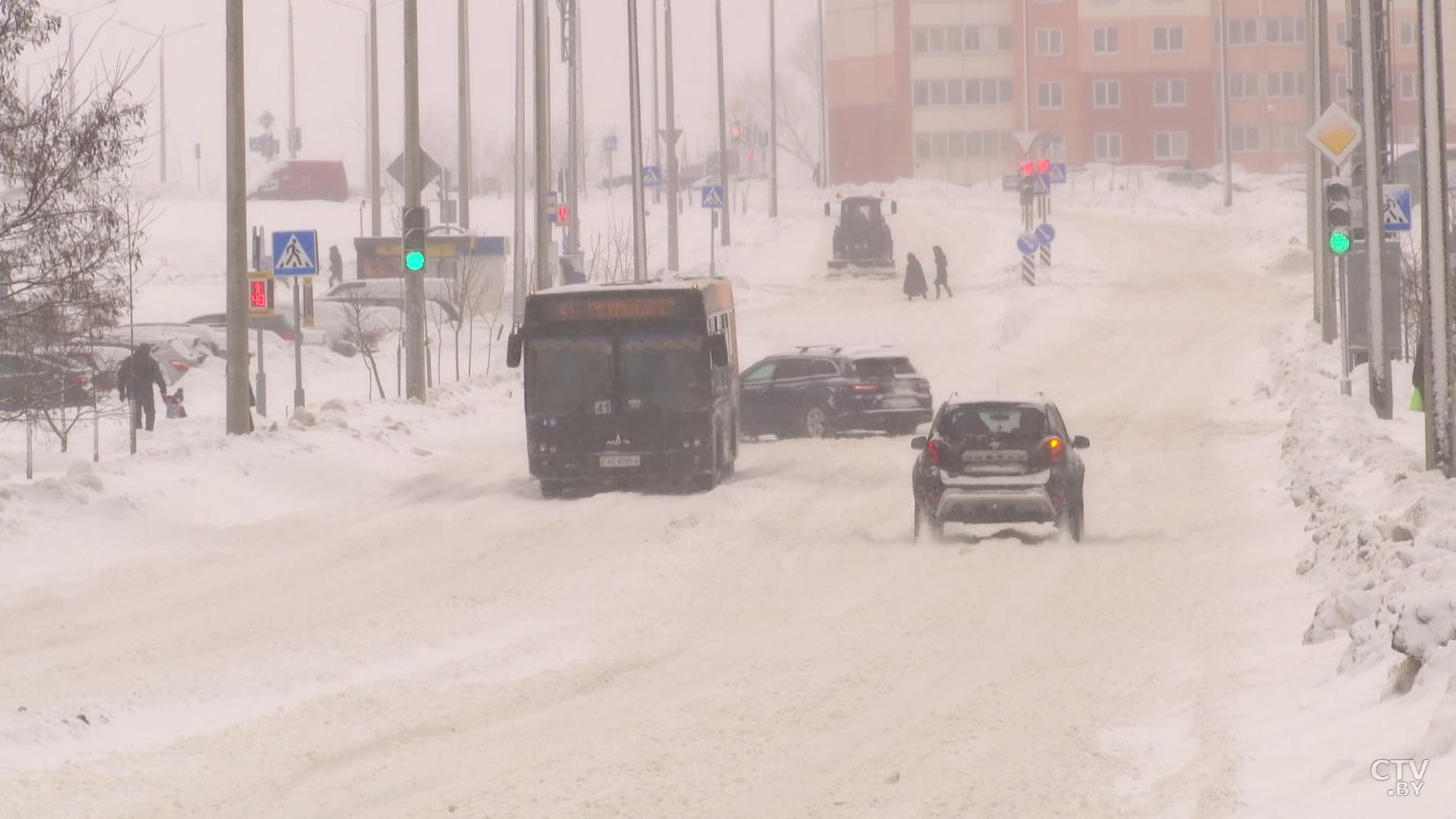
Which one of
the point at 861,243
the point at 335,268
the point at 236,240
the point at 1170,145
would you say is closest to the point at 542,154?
the point at 236,240

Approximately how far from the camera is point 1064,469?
20109 mm

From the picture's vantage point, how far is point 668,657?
14.0m

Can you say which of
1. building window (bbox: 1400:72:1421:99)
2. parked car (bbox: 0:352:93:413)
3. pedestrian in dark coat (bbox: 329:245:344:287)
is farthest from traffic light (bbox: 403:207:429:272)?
building window (bbox: 1400:72:1421:99)

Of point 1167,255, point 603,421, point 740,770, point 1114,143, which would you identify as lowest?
point 740,770

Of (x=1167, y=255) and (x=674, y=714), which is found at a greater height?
(x=1167, y=255)

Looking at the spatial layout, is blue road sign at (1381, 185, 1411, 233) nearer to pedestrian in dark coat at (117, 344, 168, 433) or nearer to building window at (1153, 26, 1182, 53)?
pedestrian in dark coat at (117, 344, 168, 433)

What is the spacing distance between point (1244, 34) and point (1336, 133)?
4265 inches

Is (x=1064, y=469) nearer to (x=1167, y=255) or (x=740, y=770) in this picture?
(x=740, y=770)

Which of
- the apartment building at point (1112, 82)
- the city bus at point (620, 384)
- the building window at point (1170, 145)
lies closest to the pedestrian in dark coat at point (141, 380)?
the city bus at point (620, 384)

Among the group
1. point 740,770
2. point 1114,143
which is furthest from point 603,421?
point 1114,143

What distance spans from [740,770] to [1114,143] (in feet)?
405

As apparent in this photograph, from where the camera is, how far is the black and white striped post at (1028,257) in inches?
2389

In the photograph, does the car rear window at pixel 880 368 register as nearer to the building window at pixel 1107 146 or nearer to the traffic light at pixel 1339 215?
the traffic light at pixel 1339 215

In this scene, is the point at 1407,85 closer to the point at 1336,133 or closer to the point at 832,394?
the point at 832,394
